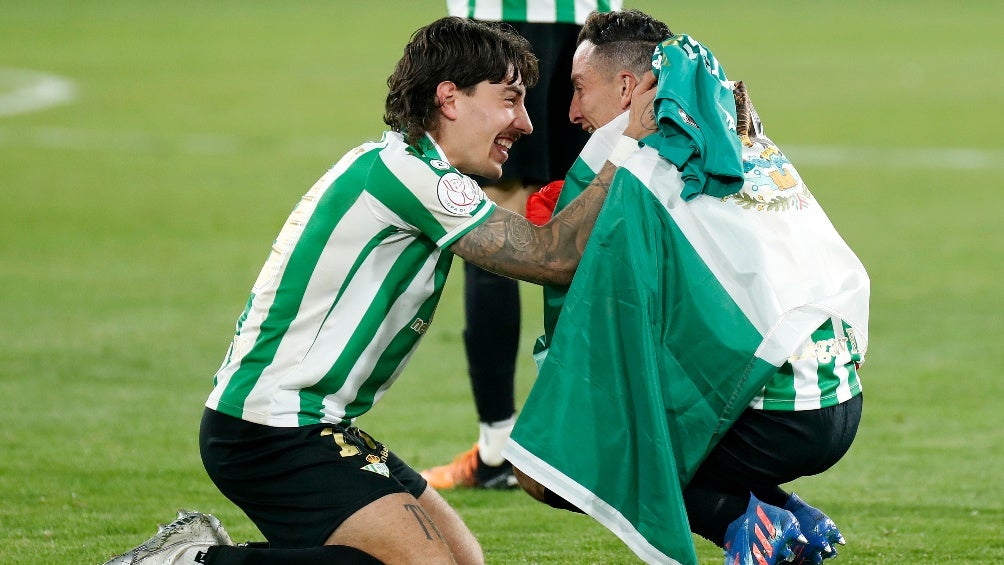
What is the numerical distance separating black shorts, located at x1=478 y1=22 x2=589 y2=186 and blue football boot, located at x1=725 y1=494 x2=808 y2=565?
1.83 meters

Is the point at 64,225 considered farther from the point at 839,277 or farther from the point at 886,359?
the point at 839,277

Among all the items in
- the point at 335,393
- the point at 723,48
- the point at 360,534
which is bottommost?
the point at 723,48

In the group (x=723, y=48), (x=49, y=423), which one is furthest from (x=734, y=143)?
(x=723, y=48)

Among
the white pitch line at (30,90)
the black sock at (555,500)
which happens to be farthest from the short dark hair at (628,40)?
the white pitch line at (30,90)

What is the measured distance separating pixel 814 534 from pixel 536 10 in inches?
89.3

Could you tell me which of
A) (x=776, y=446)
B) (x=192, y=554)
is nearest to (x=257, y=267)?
(x=192, y=554)

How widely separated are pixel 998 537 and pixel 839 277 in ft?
4.91

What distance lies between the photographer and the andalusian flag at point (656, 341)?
10.9 feet

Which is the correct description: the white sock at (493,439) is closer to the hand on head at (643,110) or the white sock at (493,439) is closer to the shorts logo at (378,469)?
the shorts logo at (378,469)

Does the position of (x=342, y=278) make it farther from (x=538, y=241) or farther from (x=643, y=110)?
(x=643, y=110)

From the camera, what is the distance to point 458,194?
347 cm

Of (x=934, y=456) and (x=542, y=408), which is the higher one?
(x=542, y=408)

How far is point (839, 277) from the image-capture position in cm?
345

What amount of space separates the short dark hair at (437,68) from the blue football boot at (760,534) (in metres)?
1.17
